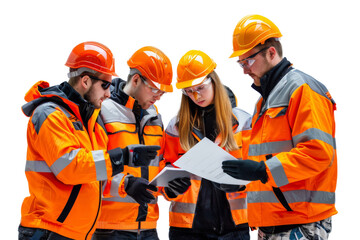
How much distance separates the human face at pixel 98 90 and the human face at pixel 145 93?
22.8 inches

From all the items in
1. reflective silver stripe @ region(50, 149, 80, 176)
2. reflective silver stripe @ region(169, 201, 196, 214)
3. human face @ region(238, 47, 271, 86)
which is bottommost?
reflective silver stripe @ region(169, 201, 196, 214)

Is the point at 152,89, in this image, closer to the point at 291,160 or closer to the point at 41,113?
the point at 41,113

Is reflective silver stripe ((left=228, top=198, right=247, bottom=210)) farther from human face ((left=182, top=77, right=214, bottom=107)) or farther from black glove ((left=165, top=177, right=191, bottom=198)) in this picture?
human face ((left=182, top=77, right=214, bottom=107))

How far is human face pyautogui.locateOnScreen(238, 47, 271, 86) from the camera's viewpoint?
309cm

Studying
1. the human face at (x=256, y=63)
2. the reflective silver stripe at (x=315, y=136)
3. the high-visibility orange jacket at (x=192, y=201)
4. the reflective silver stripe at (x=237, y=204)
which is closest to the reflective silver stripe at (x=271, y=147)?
the reflective silver stripe at (x=315, y=136)

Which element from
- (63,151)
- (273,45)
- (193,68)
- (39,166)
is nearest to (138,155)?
(63,151)

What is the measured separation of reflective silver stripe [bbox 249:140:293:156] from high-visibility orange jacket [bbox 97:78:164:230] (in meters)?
1.17

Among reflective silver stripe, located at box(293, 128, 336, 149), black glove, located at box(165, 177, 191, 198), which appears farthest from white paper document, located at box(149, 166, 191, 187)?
reflective silver stripe, located at box(293, 128, 336, 149)

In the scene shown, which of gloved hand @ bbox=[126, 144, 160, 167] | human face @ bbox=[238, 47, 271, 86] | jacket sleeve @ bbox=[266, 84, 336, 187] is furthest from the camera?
gloved hand @ bbox=[126, 144, 160, 167]

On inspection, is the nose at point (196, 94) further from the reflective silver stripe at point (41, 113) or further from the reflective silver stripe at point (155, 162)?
the reflective silver stripe at point (41, 113)

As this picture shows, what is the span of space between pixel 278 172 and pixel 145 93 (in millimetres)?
1613

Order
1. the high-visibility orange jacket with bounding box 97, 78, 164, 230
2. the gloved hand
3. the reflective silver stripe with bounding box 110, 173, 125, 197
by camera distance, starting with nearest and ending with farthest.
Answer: the gloved hand
the reflective silver stripe with bounding box 110, 173, 125, 197
the high-visibility orange jacket with bounding box 97, 78, 164, 230

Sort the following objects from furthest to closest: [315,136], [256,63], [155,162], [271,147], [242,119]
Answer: [242,119] < [155,162] < [256,63] < [271,147] < [315,136]

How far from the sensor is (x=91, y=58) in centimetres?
330
